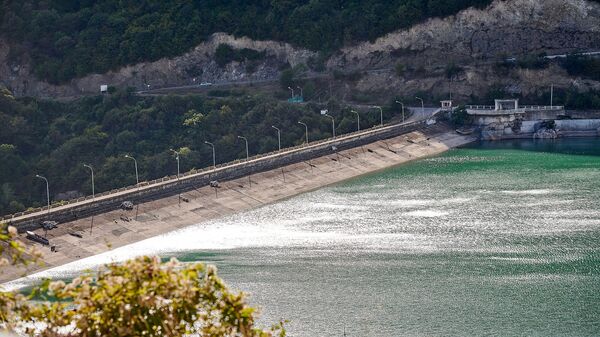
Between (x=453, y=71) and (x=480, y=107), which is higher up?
(x=453, y=71)

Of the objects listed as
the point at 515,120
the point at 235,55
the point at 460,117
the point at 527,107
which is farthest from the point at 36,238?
the point at 235,55

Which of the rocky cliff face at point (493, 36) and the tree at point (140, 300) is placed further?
the rocky cliff face at point (493, 36)

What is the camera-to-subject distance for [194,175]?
100 metres

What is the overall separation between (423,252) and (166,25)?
81197mm

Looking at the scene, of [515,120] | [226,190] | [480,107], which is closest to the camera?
[226,190]

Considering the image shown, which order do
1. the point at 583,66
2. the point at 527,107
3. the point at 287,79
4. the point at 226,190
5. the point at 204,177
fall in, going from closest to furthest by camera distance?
the point at 226,190
the point at 204,177
the point at 527,107
the point at 583,66
the point at 287,79

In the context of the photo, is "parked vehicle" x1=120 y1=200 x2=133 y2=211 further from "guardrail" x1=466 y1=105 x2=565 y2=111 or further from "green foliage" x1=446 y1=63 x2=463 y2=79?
"green foliage" x1=446 y1=63 x2=463 y2=79

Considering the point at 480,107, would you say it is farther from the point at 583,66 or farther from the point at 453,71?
the point at 583,66

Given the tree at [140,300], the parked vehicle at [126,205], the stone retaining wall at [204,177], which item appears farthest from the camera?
the parked vehicle at [126,205]

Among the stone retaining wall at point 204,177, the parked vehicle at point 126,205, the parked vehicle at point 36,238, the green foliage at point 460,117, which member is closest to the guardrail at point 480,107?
the green foliage at point 460,117

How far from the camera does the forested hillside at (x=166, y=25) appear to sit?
145375 mm

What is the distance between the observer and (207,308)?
29.0 meters

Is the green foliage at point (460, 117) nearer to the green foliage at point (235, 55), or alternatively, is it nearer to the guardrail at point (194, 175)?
the guardrail at point (194, 175)

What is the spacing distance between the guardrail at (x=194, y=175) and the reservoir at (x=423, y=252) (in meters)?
6.77
